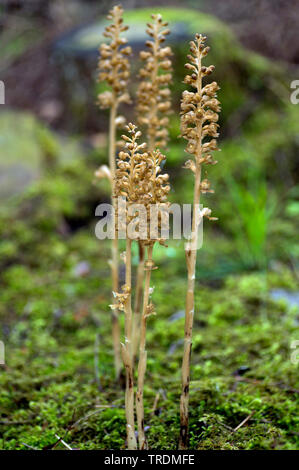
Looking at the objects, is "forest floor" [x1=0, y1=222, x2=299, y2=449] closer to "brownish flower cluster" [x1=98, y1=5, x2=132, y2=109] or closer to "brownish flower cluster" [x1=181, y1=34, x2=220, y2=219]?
"brownish flower cluster" [x1=181, y1=34, x2=220, y2=219]

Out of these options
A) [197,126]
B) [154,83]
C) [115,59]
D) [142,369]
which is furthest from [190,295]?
[115,59]

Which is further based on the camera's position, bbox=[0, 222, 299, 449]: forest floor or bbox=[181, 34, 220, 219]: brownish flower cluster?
bbox=[0, 222, 299, 449]: forest floor

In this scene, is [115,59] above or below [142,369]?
above

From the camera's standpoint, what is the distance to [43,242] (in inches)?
157

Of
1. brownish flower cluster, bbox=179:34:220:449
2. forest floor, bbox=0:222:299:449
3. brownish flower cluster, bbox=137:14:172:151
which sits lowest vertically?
forest floor, bbox=0:222:299:449

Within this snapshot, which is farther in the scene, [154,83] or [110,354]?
[110,354]

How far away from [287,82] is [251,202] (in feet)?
7.79

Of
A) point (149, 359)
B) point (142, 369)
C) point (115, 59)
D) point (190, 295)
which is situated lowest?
point (149, 359)

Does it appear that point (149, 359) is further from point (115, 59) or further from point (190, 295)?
point (115, 59)

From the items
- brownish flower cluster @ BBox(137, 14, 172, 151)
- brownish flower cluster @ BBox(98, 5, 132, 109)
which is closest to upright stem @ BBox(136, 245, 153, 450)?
brownish flower cluster @ BBox(137, 14, 172, 151)

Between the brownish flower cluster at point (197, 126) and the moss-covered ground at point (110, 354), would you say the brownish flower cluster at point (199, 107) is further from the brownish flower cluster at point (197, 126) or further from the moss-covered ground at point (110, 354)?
the moss-covered ground at point (110, 354)

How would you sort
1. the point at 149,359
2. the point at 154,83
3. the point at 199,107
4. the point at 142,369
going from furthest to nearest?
1. the point at 149,359
2. the point at 154,83
3. the point at 142,369
4. the point at 199,107

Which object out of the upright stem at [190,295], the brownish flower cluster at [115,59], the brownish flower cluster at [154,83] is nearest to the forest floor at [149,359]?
the upright stem at [190,295]
